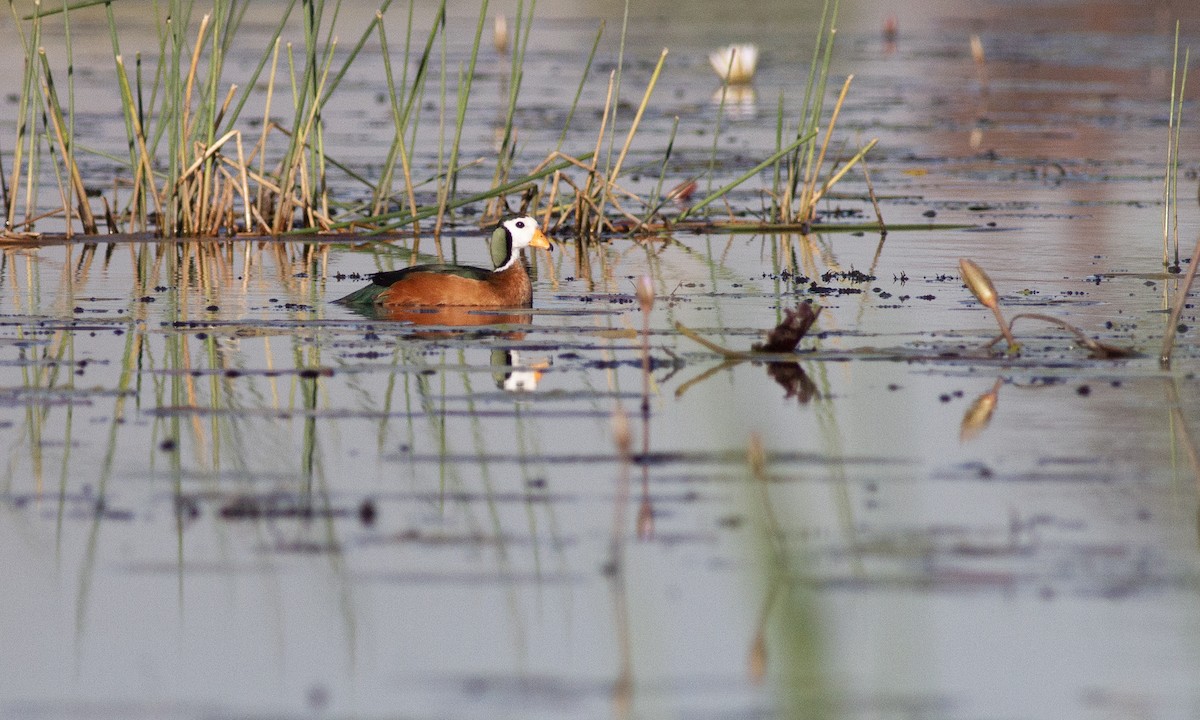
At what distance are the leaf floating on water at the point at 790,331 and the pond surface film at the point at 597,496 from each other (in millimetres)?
79

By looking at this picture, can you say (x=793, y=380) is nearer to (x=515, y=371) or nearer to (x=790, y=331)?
(x=790, y=331)

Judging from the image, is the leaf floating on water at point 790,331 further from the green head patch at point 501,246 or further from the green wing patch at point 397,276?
the green head patch at point 501,246

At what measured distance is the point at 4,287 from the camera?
1123 centimetres

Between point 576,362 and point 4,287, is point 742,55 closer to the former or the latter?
point 4,287

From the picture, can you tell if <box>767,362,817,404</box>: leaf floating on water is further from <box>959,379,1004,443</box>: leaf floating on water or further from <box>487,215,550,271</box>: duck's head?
<box>487,215,550,271</box>: duck's head

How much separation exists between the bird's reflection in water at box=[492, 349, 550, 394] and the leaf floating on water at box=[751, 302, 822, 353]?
97 centimetres

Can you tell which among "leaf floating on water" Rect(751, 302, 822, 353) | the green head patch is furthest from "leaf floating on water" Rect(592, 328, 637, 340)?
the green head patch

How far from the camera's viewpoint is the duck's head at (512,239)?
1091 cm

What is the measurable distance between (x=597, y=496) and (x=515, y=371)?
2.32 m

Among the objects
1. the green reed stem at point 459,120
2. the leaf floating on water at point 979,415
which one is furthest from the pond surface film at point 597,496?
the green reed stem at point 459,120

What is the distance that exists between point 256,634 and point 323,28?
3247 centimetres

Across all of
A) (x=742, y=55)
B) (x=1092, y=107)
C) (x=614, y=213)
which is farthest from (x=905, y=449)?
(x=742, y=55)

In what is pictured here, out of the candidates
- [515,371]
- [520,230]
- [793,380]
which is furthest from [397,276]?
[793,380]

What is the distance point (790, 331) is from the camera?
28.2 ft
